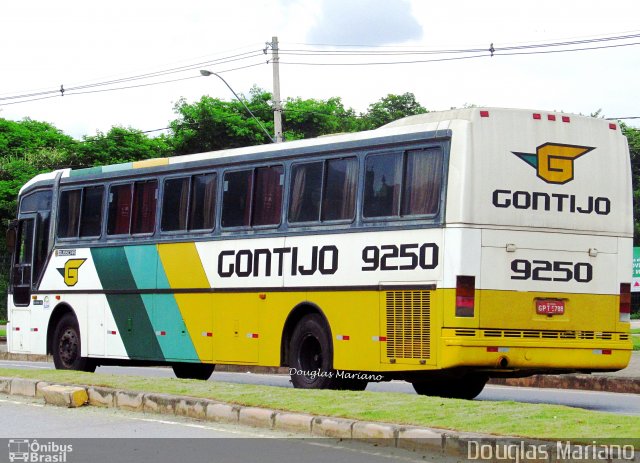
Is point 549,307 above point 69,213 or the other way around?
the other way around

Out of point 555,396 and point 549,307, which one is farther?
point 555,396

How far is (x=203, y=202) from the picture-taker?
1930cm

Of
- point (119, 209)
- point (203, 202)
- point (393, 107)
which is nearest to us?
point (203, 202)

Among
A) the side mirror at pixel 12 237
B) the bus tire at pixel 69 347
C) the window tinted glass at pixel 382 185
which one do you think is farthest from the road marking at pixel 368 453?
the side mirror at pixel 12 237

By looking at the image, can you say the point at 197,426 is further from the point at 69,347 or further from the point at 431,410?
the point at 69,347

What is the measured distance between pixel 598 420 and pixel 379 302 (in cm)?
512

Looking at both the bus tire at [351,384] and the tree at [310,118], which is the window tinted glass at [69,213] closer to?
the bus tire at [351,384]

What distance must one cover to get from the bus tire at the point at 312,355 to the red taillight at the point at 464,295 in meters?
2.31

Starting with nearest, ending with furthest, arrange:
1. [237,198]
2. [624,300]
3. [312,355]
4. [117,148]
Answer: [624,300]
[312,355]
[237,198]
[117,148]

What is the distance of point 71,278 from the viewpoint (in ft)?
72.1

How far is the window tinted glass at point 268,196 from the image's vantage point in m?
17.9

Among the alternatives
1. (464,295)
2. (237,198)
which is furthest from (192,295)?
(464,295)

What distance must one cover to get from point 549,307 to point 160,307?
22.3ft

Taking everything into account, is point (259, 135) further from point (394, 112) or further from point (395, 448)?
point (395, 448)
